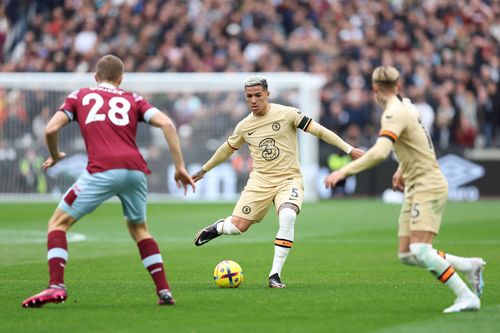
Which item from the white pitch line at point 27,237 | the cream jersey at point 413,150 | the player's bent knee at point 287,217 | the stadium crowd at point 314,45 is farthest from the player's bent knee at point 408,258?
the stadium crowd at point 314,45

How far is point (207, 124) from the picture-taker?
29688 mm

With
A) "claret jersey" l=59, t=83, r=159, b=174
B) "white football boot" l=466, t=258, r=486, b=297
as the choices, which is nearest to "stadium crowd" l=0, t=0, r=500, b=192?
"white football boot" l=466, t=258, r=486, b=297

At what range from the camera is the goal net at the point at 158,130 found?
29047mm

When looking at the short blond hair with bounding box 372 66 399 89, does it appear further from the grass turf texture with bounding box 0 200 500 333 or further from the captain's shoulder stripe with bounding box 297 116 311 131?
the captain's shoulder stripe with bounding box 297 116 311 131

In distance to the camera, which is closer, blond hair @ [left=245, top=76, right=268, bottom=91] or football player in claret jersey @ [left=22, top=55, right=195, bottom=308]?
football player in claret jersey @ [left=22, top=55, right=195, bottom=308]

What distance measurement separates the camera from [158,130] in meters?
29.2

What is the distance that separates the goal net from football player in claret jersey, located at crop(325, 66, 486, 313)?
19207 mm

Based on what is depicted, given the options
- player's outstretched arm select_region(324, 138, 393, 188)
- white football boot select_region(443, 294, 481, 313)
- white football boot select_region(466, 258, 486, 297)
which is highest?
player's outstretched arm select_region(324, 138, 393, 188)

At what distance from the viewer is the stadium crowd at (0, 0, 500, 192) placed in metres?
29.2

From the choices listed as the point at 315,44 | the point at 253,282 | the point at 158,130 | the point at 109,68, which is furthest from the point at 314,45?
the point at 109,68

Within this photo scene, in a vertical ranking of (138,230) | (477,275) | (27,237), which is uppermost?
(138,230)

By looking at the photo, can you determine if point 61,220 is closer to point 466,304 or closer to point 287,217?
point 287,217

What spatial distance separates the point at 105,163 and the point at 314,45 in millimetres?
22063

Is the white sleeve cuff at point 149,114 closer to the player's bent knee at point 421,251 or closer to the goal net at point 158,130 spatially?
the player's bent knee at point 421,251
